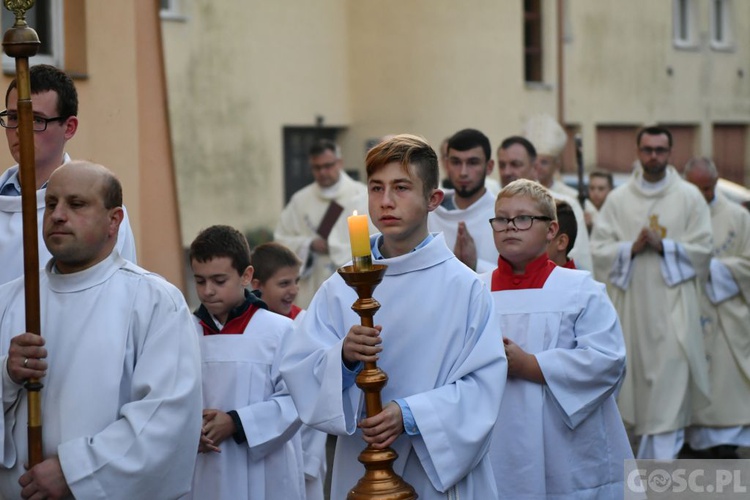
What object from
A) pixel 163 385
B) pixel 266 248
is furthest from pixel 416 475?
pixel 266 248

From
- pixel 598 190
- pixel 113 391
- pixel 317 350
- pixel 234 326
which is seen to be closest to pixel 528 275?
pixel 234 326

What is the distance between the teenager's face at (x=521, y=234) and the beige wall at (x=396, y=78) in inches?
539

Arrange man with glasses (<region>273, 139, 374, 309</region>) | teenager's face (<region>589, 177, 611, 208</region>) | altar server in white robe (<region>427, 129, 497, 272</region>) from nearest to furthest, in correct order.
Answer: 1. altar server in white robe (<region>427, 129, 497, 272</region>)
2. man with glasses (<region>273, 139, 374, 309</region>)
3. teenager's face (<region>589, 177, 611, 208</region>)

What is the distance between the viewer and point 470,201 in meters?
8.02

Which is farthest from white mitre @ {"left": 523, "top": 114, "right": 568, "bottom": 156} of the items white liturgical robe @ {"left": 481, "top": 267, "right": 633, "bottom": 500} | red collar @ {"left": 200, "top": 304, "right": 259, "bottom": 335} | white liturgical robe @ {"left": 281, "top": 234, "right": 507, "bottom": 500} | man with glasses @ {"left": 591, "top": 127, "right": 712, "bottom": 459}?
white liturgical robe @ {"left": 281, "top": 234, "right": 507, "bottom": 500}

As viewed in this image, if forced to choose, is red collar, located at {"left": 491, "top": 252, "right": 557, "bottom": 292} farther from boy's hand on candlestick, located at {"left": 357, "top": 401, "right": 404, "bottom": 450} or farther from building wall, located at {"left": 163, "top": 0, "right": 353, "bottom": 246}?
building wall, located at {"left": 163, "top": 0, "right": 353, "bottom": 246}

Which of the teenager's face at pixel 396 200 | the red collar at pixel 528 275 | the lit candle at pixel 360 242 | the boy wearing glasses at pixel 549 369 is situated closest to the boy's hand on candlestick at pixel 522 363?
the boy wearing glasses at pixel 549 369

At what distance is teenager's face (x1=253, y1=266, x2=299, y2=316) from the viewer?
6.90 m

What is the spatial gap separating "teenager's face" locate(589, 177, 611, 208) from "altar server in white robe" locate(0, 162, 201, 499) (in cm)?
1127

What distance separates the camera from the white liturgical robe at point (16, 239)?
5.07m

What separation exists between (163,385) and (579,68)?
74.5ft

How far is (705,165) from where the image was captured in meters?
11.3

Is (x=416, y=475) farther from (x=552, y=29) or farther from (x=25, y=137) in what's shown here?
(x=552, y=29)

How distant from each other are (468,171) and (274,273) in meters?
1.59
